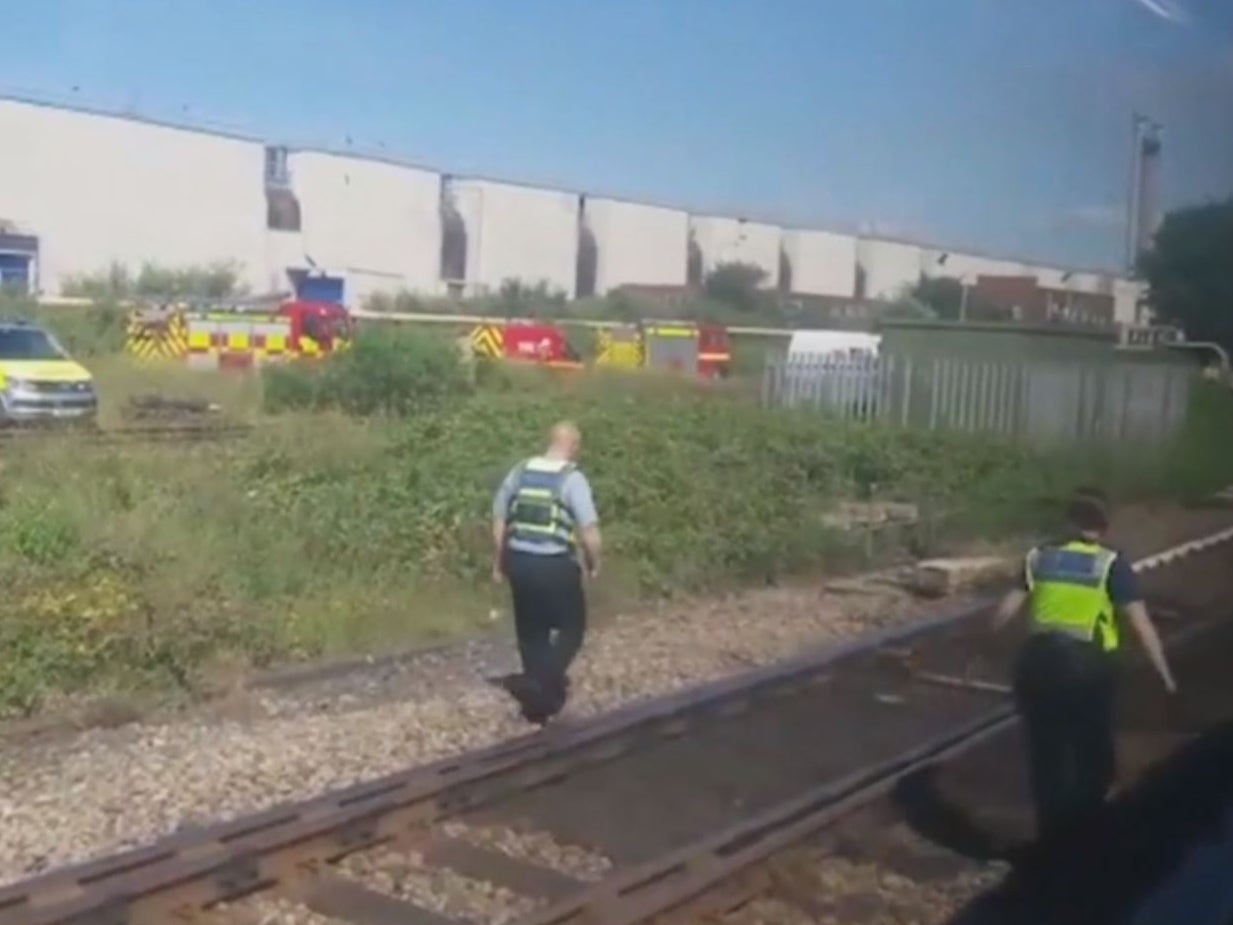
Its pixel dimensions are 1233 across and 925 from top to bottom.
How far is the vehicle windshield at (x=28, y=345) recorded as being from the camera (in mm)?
3449

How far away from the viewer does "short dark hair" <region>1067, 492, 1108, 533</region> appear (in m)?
2.38

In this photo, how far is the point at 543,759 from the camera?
3.72 metres

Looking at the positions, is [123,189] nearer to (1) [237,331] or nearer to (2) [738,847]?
(1) [237,331]

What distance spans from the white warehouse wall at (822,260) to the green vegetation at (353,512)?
0.78 meters

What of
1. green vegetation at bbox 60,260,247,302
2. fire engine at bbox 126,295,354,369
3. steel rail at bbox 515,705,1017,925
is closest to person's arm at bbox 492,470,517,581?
fire engine at bbox 126,295,354,369

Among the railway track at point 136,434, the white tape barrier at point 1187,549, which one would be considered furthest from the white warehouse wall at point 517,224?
the railway track at point 136,434

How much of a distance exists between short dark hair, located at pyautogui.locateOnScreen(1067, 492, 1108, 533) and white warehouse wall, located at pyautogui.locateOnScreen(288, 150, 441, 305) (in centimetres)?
88

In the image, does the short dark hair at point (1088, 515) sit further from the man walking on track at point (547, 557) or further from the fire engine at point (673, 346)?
the man walking on track at point (547, 557)

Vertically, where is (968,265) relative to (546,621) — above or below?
above

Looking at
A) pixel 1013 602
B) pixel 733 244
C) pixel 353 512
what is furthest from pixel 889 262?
pixel 353 512

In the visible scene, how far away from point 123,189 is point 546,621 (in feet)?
5.78

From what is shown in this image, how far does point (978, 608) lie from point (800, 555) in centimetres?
153

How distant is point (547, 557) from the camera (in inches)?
158

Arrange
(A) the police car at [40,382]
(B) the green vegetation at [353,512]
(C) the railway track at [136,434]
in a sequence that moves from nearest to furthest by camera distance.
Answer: (A) the police car at [40,382]
(B) the green vegetation at [353,512]
(C) the railway track at [136,434]
